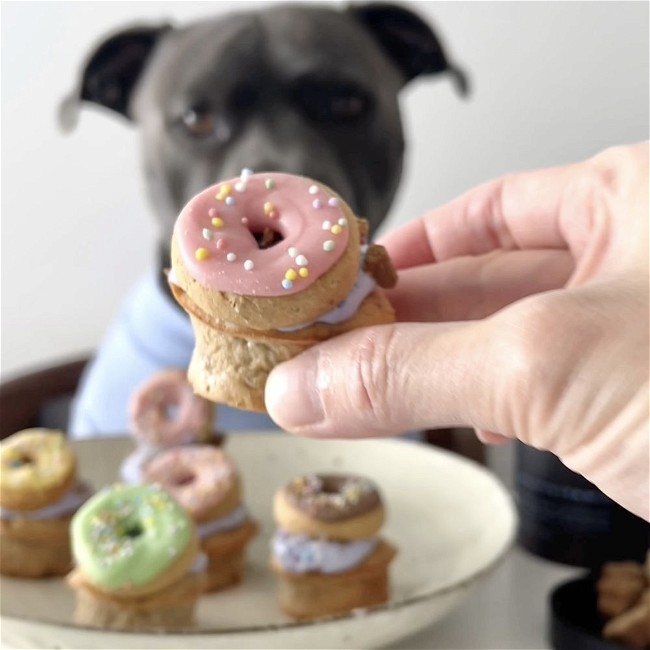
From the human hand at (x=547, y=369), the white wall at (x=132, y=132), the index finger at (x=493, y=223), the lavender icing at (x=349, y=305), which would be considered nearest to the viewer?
the human hand at (x=547, y=369)

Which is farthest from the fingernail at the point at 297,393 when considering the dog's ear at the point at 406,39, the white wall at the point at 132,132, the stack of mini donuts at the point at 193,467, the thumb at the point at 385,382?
the white wall at the point at 132,132

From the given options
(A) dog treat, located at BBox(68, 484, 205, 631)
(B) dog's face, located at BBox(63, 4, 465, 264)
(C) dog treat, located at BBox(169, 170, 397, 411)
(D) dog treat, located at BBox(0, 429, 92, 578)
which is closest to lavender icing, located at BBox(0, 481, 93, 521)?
(D) dog treat, located at BBox(0, 429, 92, 578)

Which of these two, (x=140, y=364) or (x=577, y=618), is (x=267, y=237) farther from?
(x=140, y=364)

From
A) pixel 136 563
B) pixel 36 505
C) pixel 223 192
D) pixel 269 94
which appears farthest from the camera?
pixel 269 94

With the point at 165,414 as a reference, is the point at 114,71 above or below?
above

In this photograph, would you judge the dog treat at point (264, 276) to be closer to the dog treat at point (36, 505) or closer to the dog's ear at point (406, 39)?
the dog treat at point (36, 505)

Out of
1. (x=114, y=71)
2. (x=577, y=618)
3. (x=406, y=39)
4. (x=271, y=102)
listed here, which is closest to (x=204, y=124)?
(x=271, y=102)

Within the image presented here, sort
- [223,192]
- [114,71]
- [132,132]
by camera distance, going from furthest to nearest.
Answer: [132,132]
[114,71]
[223,192]
